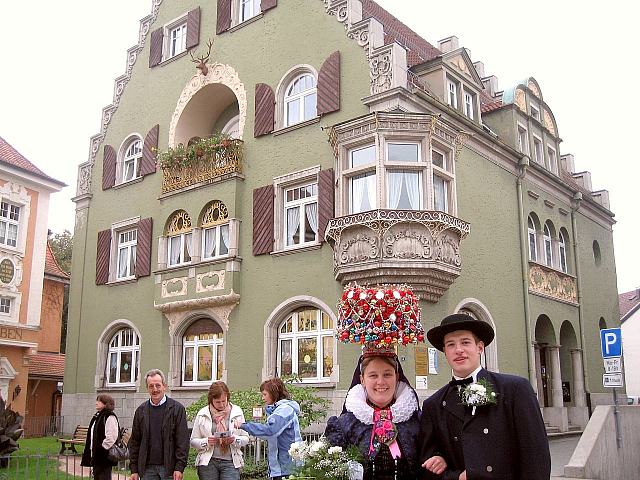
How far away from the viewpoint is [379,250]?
15844mm

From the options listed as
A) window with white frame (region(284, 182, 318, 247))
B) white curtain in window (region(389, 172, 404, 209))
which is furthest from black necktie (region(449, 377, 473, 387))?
window with white frame (region(284, 182, 318, 247))

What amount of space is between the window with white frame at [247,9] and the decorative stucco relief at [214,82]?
5.25 ft

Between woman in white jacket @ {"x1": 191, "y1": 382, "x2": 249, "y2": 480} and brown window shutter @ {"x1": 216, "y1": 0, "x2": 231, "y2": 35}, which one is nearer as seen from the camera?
woman in white jacket @ {"x1": 191, "y1": 382, "x2": 249, "y2": 480}

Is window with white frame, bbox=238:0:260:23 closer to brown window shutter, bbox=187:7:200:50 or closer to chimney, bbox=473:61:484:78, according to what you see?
brown window shutter, bbox=187:7:200:50

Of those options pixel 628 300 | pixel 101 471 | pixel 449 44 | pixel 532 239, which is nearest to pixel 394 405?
pixel 101 471

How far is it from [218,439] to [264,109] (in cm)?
1339

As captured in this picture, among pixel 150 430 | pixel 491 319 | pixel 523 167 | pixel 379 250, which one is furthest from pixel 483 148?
pixel 150 430

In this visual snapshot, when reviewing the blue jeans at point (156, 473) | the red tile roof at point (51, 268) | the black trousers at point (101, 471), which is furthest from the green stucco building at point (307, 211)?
the blue jeans at point (156, 473)

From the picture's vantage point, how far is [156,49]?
948 inches

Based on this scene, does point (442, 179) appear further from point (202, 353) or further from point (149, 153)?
point (149, 153)

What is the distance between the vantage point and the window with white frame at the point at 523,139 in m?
22.9

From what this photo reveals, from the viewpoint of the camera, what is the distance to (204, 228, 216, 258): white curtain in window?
20266 millimetres

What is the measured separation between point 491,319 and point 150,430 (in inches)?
509

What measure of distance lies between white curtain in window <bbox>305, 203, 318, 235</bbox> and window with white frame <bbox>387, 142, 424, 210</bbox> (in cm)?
229
